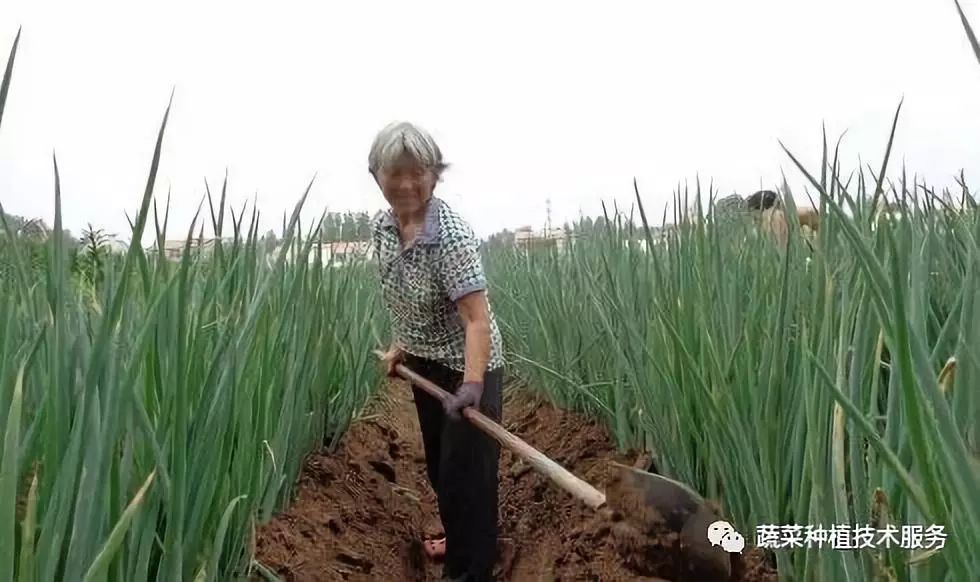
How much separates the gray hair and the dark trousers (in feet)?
1.59

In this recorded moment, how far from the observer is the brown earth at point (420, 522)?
4.10ft

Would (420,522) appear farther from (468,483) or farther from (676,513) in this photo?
(676,513)

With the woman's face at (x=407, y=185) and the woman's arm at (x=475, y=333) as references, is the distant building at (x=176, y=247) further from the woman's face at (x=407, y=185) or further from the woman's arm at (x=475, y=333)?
the woman's arm at (x=475, y=333)

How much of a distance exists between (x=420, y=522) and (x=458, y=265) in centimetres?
96

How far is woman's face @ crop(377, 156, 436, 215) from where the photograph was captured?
5.27ft

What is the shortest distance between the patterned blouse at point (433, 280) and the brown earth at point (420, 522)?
0.37m

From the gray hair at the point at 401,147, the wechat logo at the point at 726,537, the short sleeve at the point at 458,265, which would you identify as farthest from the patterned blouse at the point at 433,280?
the wechat logo at the point at 726,537

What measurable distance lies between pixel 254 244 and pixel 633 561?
0.75 meters

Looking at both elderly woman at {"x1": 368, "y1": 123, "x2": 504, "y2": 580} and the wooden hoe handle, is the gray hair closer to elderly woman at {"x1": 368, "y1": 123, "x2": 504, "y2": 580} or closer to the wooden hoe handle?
elderly woman at {"x1": 368, "y1": 123, "x2": 504, "y2": 580}

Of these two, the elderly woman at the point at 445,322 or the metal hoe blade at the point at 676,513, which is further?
the elderly woman at the point at 445,322

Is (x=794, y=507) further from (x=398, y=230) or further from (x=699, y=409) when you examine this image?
(x=398, y=230)

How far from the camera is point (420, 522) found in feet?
7.34

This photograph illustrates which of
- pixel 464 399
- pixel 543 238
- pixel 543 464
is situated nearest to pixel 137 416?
pixel 543 464

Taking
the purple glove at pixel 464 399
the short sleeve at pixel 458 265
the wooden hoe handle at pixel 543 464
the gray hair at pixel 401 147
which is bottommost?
the wooden hoe handle at pixel 543 464
